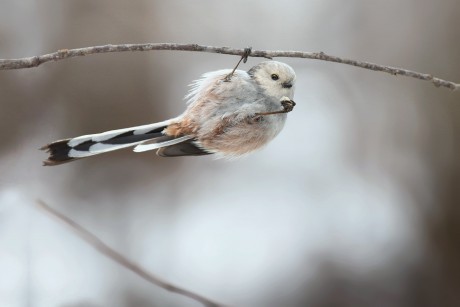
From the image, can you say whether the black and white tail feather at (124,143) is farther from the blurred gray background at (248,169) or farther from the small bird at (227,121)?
the blurred gray background at (248,169)

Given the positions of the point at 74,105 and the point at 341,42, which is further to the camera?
the point at 341,42

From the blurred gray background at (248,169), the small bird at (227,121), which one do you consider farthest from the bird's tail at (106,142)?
the blurred gray background at (248,169)

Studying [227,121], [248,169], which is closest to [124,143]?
[227,121]

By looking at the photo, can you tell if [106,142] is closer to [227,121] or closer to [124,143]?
[124,143]

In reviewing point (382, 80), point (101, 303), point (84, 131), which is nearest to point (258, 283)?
point (101, 303)

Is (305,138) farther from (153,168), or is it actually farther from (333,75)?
(153,168)

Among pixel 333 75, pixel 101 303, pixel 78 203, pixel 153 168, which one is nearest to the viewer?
pixel 101 303
